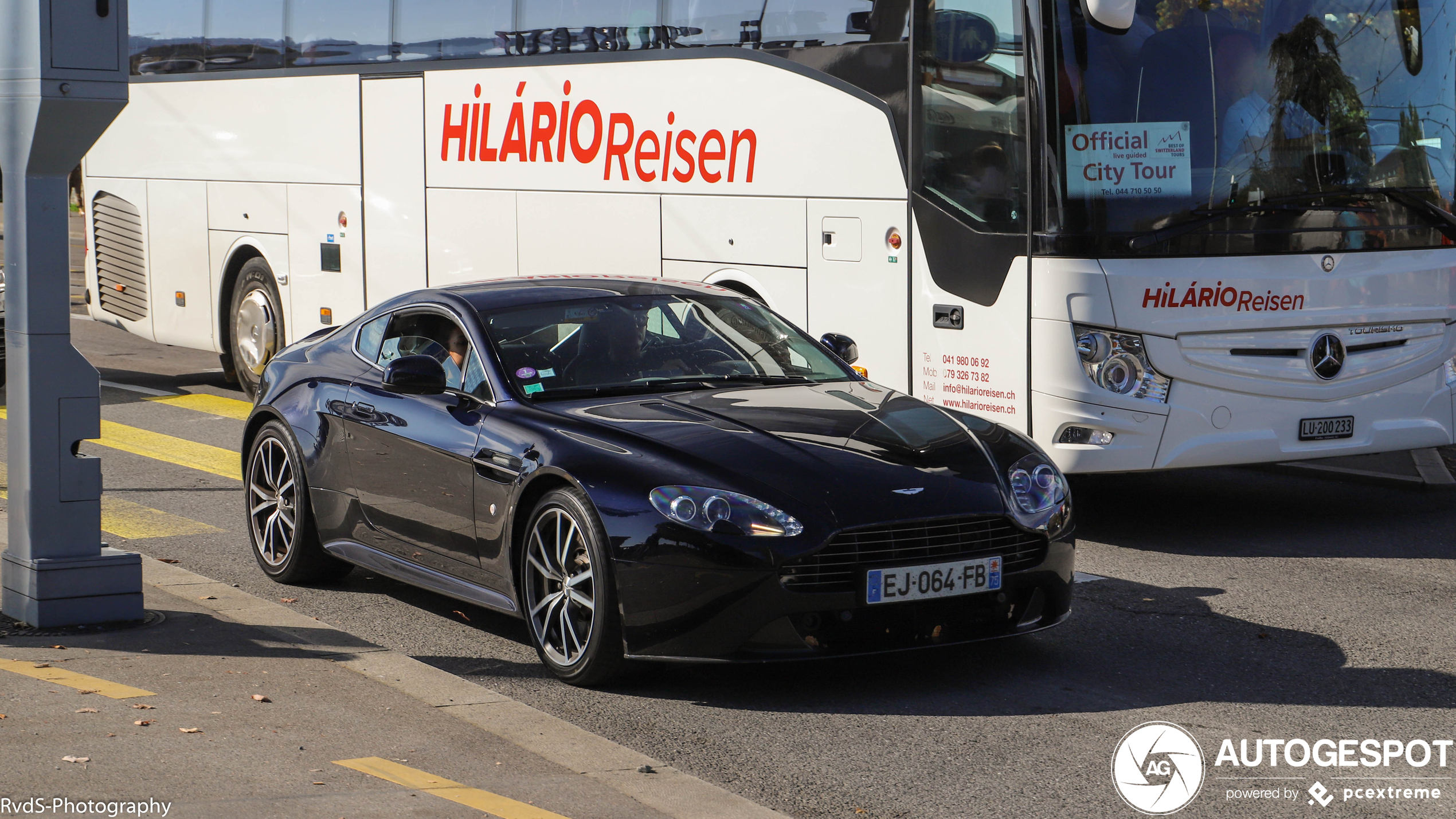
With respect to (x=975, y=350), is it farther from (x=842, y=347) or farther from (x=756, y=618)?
(x=756, y=618)

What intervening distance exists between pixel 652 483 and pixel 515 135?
6.97m

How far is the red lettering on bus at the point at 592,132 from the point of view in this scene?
38.1 feet

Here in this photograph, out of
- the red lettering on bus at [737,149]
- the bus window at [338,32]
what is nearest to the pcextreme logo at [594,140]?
the red lettering on bus at [737,149]

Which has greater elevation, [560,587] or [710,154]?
[710,154]

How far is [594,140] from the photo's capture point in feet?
38.2

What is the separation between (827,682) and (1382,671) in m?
2.01

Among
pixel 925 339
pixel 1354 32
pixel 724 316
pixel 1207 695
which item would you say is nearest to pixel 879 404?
pixel 724 316

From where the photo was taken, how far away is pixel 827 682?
20.1 feet

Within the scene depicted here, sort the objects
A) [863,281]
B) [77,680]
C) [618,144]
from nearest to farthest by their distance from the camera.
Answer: [77,680] → [863,281] → [618,144]

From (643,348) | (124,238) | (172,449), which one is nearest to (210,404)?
(172,449)

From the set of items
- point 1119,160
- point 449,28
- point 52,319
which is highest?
point 449,28

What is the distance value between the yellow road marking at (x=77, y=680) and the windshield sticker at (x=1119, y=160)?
5.20 meters

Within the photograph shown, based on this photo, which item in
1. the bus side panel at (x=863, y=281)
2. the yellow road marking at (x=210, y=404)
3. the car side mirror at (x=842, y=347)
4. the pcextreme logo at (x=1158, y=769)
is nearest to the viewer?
the pcextreme logo at (x=1158, y=769)

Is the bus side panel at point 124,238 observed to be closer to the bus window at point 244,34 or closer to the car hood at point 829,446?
the bus window at point 244,34
